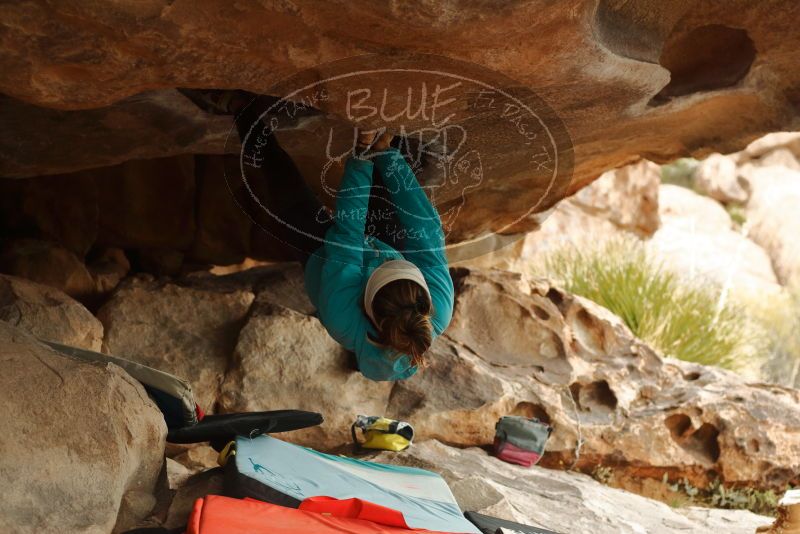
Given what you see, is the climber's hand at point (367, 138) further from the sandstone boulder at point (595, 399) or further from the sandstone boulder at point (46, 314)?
the sandstone boulder at point (595, 399)

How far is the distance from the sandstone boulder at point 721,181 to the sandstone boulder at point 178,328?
17165 mm

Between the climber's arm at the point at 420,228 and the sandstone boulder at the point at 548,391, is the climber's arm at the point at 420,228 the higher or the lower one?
the higher one

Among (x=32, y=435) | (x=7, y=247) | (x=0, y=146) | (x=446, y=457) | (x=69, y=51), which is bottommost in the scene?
(x=446, y=457)

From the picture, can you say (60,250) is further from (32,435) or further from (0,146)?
(32,435)

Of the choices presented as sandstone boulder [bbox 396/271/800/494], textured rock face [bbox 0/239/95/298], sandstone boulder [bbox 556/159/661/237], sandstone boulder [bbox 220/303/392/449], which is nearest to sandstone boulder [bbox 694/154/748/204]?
sandstone boulder [bbox 556/159/661/237]

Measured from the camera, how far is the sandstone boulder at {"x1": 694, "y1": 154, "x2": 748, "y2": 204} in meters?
19.7

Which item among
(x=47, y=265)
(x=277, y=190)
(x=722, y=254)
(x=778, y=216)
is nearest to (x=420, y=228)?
(x=277, y=190)

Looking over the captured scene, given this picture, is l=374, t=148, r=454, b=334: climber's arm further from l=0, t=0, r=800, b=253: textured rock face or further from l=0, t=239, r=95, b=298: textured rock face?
l=0, t=239, r=95, b=298: textured rock face

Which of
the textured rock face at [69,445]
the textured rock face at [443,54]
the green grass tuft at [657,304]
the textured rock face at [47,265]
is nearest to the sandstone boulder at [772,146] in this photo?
the green grass tuft at [657,304]

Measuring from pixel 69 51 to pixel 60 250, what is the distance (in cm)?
211

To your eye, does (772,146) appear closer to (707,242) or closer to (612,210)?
(707,242)

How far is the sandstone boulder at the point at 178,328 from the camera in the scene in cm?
447

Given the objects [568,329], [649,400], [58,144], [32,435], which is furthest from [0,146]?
[649,400]

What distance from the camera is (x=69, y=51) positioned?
2.97 meters
